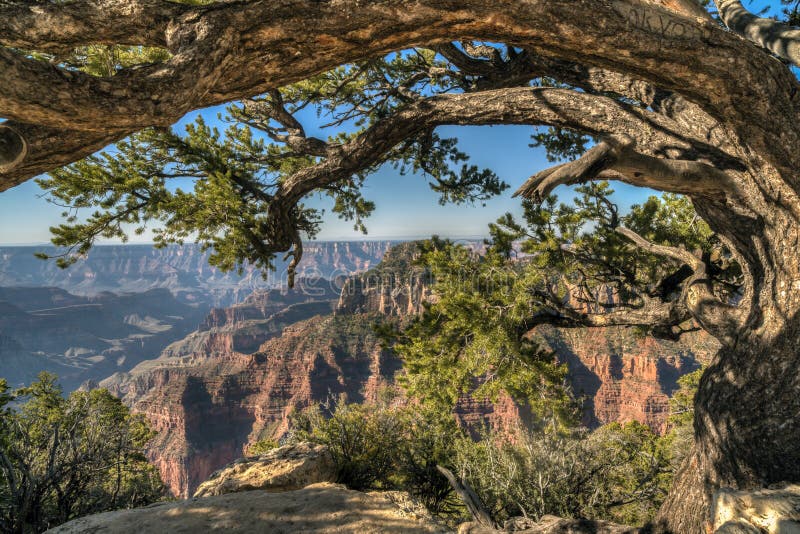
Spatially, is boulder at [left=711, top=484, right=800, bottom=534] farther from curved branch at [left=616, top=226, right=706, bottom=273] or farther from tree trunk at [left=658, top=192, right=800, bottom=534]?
curved branch at [left=616, top=226, right=706, bottom=273]

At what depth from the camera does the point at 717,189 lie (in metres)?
3.03

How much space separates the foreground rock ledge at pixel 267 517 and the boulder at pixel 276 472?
169 cm

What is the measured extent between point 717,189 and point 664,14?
5.16ft

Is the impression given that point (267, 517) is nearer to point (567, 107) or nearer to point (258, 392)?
point (567, 107)

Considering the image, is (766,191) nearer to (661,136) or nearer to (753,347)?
(661,136)

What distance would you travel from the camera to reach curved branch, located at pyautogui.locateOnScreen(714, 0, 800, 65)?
316cm

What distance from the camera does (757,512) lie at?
216 cm

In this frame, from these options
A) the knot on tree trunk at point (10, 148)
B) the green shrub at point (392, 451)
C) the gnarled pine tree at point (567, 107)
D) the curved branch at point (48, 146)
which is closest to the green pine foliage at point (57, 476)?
the gnarled pine tree at point (567, 107)

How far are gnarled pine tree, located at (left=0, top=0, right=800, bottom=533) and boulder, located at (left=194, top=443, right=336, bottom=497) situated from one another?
4045mm

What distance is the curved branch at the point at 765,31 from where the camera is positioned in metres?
3.16

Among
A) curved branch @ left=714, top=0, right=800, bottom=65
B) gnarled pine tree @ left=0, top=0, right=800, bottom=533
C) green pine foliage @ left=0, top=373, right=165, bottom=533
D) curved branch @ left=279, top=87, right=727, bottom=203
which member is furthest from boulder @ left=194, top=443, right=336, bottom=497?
curved branch @ left=714, top=0, right=800, bottom=65

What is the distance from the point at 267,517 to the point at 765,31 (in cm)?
707

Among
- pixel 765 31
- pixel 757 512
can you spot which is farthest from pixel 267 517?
pixel 765 31

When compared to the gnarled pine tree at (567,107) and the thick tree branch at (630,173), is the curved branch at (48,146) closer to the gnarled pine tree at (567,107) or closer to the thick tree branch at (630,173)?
the gnarled pine tree at (567,107)
